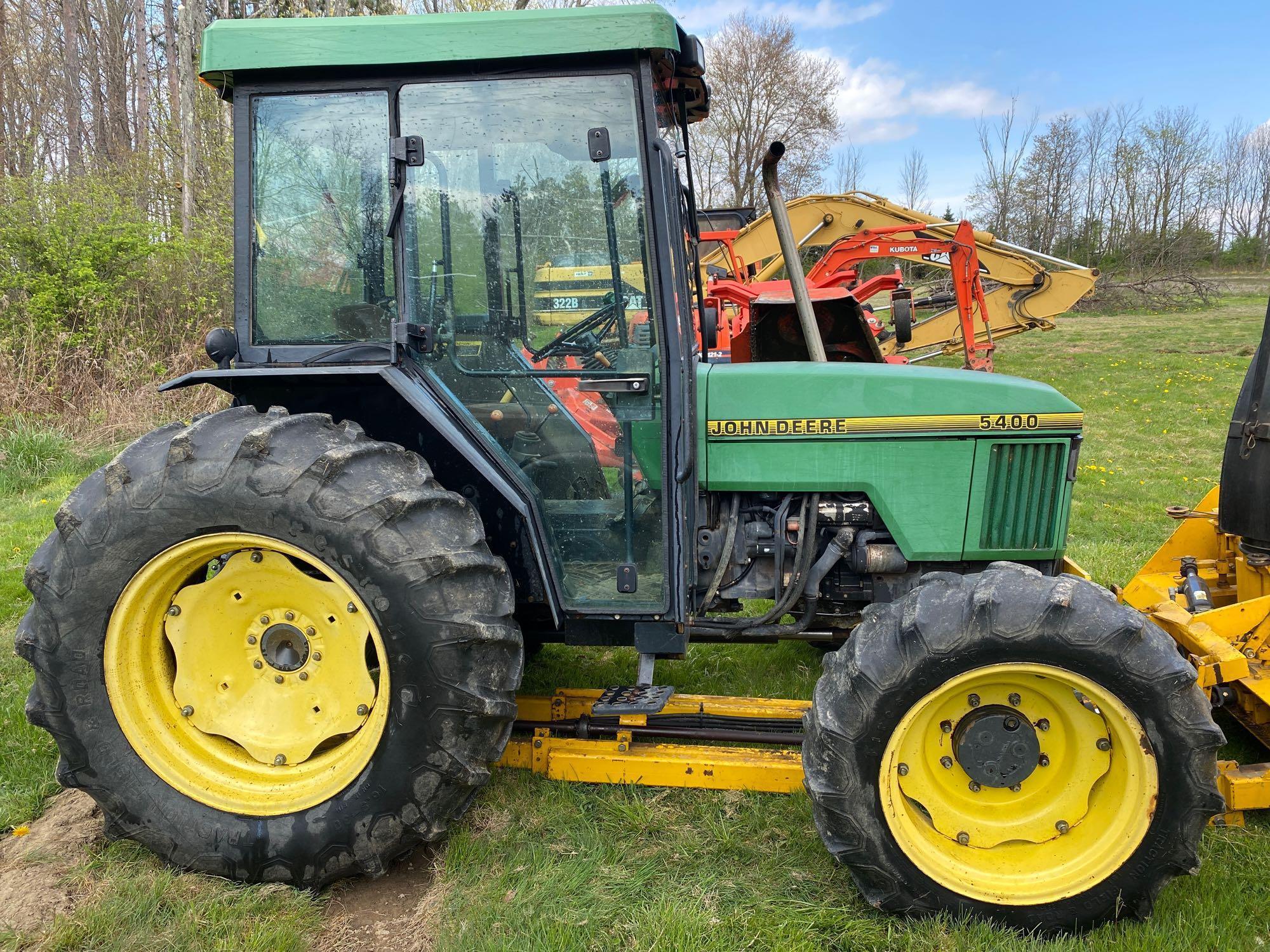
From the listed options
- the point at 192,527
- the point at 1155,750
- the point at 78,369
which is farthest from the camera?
the point at 78,369

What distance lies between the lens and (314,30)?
2.47 m

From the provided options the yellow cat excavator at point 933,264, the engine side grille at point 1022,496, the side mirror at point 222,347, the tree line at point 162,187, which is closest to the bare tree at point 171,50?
the tree line at point 162,187

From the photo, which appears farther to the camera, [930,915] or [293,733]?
[293,733]

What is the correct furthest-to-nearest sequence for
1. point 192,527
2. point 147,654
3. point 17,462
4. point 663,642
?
point 17,462
point 663,642
point 147,654
point 192,527

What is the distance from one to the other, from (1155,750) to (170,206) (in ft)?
45.3

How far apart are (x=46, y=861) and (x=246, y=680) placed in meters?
0.80

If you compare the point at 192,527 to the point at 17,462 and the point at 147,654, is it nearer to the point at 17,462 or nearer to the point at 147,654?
the point at 147,654

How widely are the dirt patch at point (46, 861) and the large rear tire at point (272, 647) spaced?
0.22 m

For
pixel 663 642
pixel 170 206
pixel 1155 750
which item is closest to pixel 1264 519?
pixel 1155 750

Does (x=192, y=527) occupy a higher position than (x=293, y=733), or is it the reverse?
(x=192, y=527)

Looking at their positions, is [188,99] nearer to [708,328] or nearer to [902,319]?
[902,319]

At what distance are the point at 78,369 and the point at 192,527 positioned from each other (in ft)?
25.9

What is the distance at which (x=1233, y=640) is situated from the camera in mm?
2748

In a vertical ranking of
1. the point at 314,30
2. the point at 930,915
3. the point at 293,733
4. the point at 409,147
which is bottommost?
the point at 930,915
